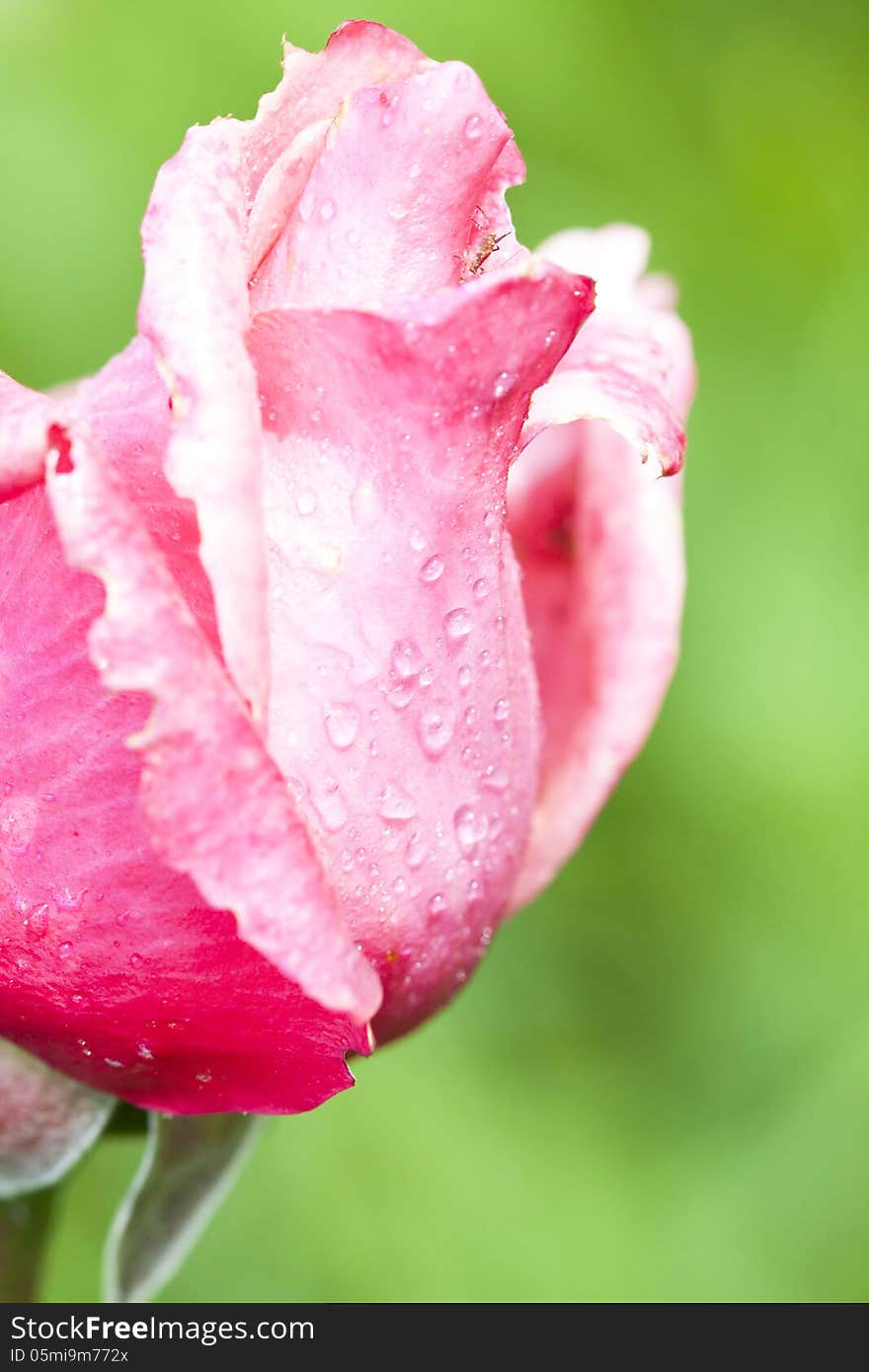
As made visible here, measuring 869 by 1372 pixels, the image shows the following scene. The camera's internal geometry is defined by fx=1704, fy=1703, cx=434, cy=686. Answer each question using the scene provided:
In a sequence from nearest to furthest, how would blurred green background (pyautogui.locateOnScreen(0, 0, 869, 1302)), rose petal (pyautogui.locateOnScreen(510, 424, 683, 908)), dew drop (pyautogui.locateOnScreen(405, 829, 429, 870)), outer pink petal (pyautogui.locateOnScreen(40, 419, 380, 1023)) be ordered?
outer pink petal (pyautogui.locateOnScreen(40, 419, 380, 1023)), dew drop (pyautogui.locateOnScreen(405, 829, 429, 870)), rose petal (pyautogui.locateOnScreen(510, 424, 683, 908)), blurred green background (pyautogui.locateOnScreen(0, 0, 869, 1302))

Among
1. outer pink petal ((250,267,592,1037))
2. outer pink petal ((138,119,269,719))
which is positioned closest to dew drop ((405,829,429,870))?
outer pink petal ((250,267,592,1037))

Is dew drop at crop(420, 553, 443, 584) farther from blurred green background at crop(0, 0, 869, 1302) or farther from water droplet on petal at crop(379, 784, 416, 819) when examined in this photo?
blurred green background at crop(0, 0, 869, 1302)

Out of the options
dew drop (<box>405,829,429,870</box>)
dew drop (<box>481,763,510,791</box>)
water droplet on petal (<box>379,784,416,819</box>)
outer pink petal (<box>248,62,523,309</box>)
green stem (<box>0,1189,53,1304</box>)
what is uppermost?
outer pink petal (<box>248,62,523,309</box>)

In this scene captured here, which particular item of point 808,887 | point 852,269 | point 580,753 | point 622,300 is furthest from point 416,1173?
point 852,269

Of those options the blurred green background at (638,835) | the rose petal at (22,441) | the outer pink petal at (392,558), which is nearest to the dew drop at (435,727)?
the outer pink petal at (392,558)

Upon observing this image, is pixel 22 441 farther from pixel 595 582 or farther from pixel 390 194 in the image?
pixel 595 582

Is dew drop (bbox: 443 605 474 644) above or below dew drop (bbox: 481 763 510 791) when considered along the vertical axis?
above
